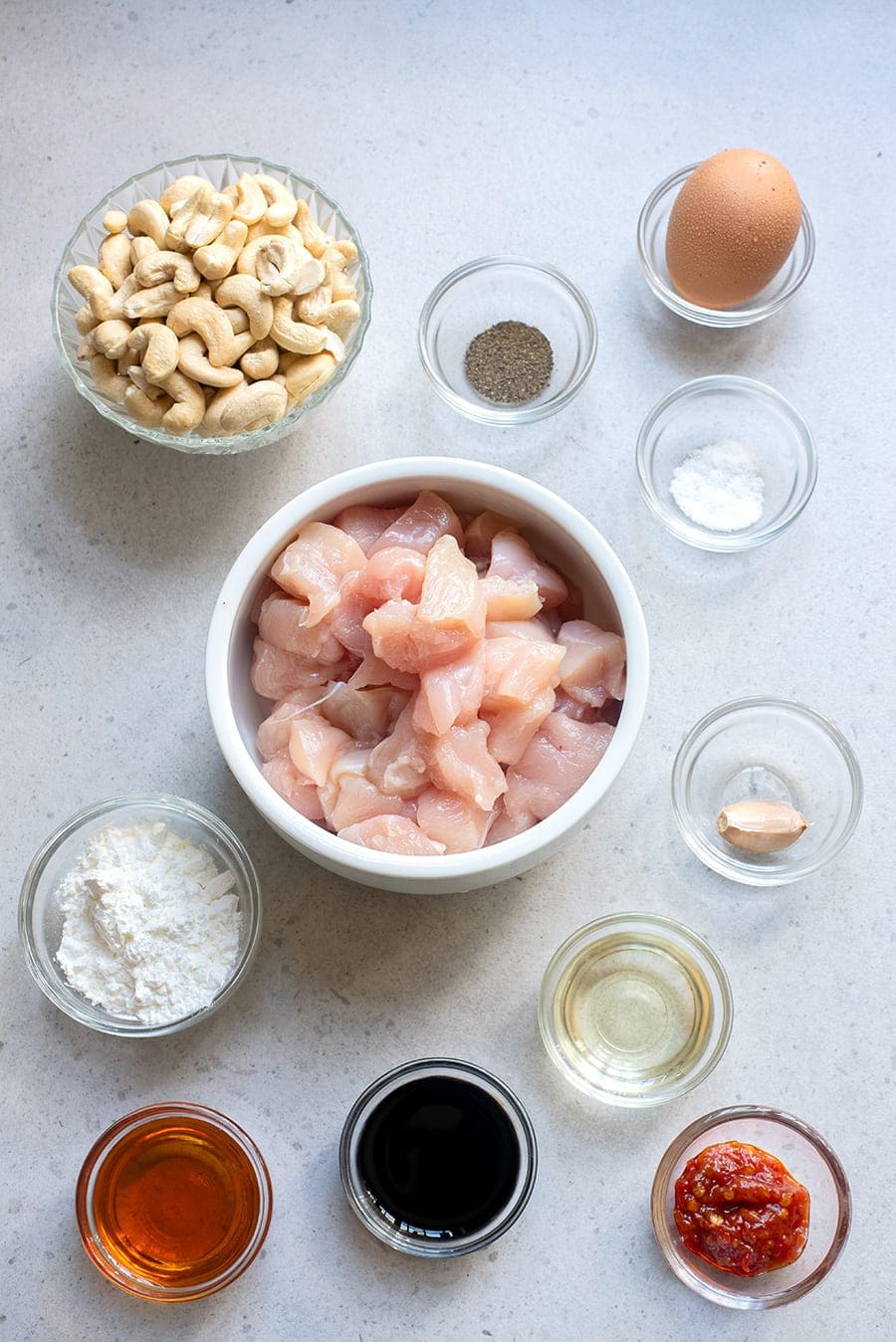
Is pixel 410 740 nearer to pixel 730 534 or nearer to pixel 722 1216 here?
pixel 730 534

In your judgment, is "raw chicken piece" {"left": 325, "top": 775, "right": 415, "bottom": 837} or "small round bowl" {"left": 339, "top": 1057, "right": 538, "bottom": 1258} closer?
"raw chicken piece" {"left": 325, "top": 775, "right": 415, "bottom": 837}

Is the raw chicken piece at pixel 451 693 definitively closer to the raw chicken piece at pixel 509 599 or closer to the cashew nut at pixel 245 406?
the raw chicken piece at pixel 509 599

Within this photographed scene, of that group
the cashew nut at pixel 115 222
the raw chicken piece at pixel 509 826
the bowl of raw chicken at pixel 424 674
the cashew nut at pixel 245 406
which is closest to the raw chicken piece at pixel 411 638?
the bowl of raw chicken at pixel 424 674

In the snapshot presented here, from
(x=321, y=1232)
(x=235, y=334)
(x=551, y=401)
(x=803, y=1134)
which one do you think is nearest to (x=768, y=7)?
(x=551, y=401)

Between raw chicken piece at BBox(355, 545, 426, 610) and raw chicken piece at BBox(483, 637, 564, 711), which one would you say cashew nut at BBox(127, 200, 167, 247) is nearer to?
raw chicken piece at BBox(355, 545, 426, 610)

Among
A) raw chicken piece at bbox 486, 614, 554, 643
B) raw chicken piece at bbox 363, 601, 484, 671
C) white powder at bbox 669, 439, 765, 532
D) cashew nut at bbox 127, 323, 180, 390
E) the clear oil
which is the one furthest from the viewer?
white powder at bbox 669, 439, 765, 532

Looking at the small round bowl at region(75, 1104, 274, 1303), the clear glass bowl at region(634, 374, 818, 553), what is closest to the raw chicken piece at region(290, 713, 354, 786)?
the small round bowl at region(75, 1104, 274, 1303)
